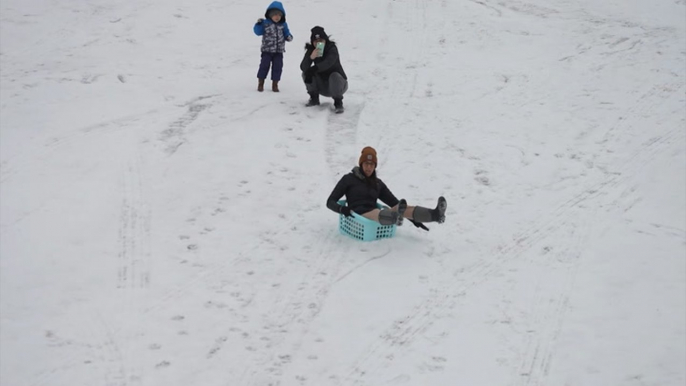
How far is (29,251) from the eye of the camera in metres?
7.65

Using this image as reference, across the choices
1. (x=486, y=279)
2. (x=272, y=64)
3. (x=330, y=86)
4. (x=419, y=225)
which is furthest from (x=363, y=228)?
(x=272, y=64)

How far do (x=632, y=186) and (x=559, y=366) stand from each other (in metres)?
4.28

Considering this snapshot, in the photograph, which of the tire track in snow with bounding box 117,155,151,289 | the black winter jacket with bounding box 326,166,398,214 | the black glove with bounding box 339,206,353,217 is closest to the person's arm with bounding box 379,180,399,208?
the black winter jacket with bounding box 326,166,398,214

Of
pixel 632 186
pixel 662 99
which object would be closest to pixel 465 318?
pixel 632 186

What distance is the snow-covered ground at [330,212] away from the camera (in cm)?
646

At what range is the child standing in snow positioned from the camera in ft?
39.5

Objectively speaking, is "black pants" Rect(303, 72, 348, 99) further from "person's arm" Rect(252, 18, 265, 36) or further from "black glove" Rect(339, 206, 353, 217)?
"black glove" Rect(339, 206, 353, 217)

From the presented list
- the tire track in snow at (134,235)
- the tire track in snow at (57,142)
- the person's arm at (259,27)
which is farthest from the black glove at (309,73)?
the tire track in snow at (134,235)

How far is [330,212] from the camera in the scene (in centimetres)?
905

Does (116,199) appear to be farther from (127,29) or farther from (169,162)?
(127,29)

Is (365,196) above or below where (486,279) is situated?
above

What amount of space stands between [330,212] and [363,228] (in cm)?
87

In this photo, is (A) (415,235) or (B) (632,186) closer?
(A) (415,235)

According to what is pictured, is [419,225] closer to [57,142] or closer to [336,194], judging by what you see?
[336,194]
